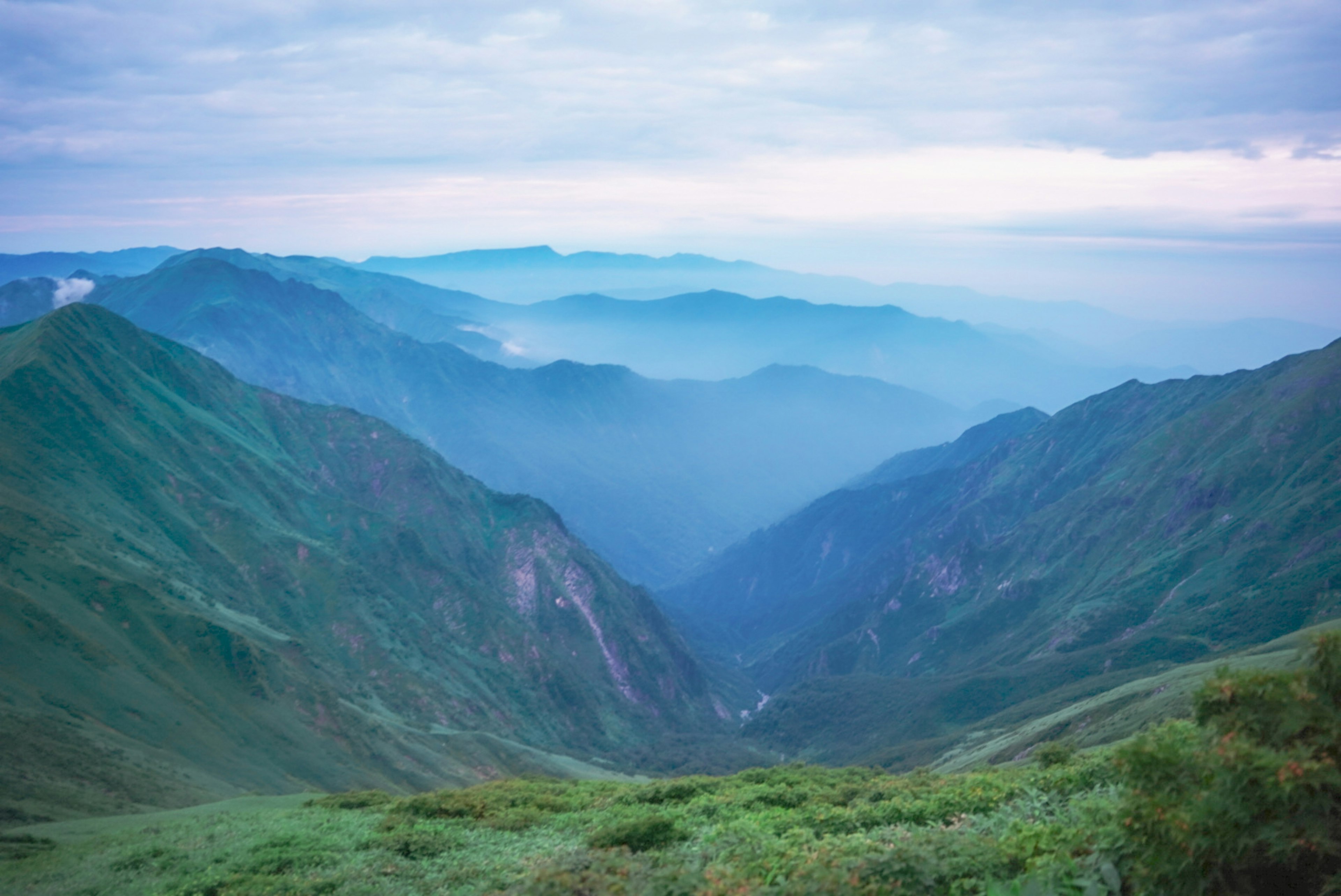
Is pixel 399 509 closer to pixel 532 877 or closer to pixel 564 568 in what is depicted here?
pixel 564 568

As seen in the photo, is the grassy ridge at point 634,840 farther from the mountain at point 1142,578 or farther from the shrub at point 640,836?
the mountain at point 1142,578

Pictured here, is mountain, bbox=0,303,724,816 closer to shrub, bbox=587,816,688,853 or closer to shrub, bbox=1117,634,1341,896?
shrub, bbox=587,816,688,853

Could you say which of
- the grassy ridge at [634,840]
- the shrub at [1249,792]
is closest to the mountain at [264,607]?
the grassy ridge at [634,840]

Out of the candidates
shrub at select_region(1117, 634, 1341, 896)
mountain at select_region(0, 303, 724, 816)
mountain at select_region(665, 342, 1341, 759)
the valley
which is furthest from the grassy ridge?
mountain at select_region(665, 342, 1341, 759)

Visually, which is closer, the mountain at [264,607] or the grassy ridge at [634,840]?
the grassy ridge at [634,840]

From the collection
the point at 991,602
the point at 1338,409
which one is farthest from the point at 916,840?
the point at 991,602

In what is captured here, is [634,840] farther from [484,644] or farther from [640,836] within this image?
[484,644]

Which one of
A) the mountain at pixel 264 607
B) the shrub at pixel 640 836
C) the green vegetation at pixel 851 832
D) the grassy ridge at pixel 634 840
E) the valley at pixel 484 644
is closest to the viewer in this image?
the green vegetation at pixel 851 832

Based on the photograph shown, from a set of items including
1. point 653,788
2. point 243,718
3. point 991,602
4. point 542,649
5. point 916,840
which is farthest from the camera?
point 991,602
